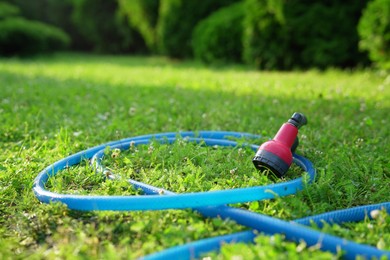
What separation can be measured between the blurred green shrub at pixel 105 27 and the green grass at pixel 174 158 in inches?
400

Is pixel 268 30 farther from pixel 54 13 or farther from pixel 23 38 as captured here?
pixel 54 13

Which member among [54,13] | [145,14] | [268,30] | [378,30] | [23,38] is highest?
[378,30]

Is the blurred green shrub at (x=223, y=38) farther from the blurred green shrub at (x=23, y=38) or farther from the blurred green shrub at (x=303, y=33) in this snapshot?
the blurred green shrub at (x=23, y=38)

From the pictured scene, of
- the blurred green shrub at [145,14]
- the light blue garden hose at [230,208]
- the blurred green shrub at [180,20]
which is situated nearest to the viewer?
the light blue garden hose at [230,208]

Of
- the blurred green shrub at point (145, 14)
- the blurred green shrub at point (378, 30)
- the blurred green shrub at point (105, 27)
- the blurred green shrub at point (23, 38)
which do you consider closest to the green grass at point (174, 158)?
the blurred green shrub at point (378, 30)

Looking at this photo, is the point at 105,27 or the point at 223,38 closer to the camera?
the point at 223,38

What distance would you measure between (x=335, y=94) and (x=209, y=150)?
271cm

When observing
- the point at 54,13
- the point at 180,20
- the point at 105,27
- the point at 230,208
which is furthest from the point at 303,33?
the point at 54,13

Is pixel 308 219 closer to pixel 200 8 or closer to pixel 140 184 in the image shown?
pixel 140 184

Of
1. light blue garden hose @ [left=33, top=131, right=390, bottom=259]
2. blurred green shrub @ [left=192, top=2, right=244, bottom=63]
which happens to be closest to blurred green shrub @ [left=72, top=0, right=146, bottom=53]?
blurred green shrub @ [left=192, top=2, right=244, bottom=63]

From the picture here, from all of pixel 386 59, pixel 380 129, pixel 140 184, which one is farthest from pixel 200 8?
pixel 140 184

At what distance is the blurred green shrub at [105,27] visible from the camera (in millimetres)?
15672

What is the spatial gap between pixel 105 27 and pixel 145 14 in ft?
11.2

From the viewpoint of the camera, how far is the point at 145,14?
12.9 meters
